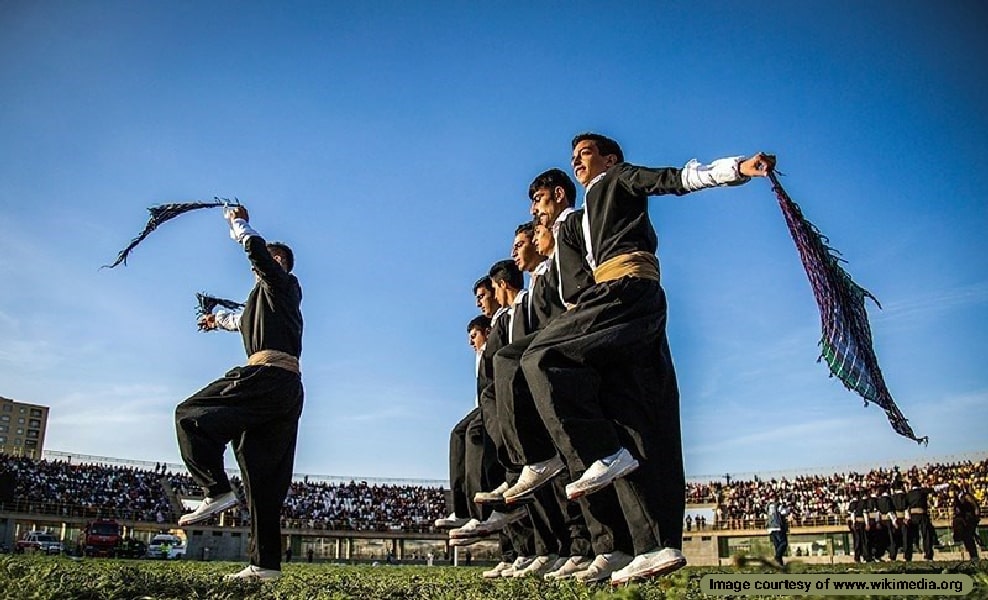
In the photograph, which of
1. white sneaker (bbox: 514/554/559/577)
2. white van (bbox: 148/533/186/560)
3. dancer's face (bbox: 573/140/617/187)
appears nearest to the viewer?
dancer's face (bbox: 573/140/617/187)

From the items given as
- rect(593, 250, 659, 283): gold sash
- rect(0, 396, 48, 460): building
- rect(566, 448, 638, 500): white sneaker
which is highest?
rect(0, 396, 48, 460): building

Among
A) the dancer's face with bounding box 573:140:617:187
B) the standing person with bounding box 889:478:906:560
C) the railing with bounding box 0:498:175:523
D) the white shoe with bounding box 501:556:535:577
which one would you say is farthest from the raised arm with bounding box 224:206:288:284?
the railing with bounding box 0:498:175:523

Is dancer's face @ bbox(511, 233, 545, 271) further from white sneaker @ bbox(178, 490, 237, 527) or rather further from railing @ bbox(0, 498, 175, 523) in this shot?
railing @ bbox(0, 498, 175, 523)

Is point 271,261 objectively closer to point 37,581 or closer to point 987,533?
point 37,581

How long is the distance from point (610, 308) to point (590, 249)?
61cm

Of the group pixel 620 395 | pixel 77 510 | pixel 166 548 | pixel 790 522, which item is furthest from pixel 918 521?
pixel 77 510

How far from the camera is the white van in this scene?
110ft

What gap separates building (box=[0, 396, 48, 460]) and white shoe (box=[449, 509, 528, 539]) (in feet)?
401

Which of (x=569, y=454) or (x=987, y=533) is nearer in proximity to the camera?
(x=569, y=454)

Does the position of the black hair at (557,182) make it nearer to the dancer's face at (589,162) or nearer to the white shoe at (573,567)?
the dancer's face at (589,162)

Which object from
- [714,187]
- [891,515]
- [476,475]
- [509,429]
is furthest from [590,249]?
[891,515]

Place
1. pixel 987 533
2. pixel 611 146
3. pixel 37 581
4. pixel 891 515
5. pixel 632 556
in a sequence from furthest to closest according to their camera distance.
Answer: pixel 987 533
pixel 891 515
pixel 611 146
pixel 632 556
pixel 37 581

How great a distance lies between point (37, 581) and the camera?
4.49 meters

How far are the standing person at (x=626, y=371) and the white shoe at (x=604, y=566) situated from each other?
486mm
